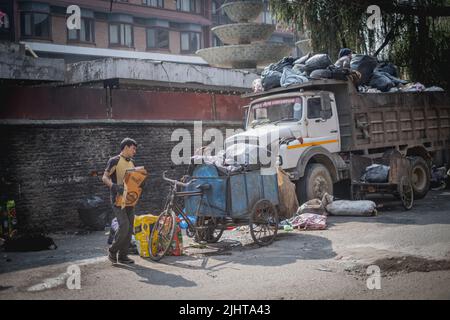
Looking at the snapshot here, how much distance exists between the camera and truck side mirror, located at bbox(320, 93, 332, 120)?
1148 centimetres

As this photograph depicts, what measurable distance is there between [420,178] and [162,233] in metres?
8.46

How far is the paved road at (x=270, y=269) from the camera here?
542cm

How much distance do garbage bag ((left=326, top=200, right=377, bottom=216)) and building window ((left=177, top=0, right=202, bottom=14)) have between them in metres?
28.6

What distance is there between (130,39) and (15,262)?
27.9 meters

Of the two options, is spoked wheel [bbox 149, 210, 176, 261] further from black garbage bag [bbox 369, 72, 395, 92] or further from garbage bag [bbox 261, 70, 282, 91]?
black garbage bag [bbox 369, 72, 395, 92]

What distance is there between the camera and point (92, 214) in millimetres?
10680

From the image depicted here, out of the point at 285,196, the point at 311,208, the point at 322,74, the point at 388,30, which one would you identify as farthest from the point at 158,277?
the point at 388,30

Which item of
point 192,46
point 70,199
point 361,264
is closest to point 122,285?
point 361,264

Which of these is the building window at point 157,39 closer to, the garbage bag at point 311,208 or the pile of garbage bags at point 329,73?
the pile of garbage bags at point 329,73

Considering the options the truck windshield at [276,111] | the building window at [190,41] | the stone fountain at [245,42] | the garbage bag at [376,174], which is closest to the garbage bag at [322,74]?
the truck windshield at [276,111]

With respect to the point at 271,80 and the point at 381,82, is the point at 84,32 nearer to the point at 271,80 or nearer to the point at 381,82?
the point at 271,80

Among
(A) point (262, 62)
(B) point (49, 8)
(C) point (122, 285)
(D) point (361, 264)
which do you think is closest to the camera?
(C) point (122, 285)
